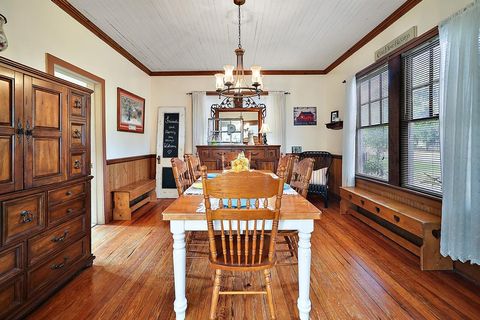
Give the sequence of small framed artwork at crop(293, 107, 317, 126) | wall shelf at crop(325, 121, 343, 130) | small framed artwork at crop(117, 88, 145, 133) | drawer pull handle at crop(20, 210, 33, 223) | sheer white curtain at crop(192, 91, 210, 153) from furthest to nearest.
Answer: small framed artwork at crop(293, 107, 317, 126) → sheer white curtain at crop(192, 91, 210, 153) → wall shelf at crop(325, 121, 343, 130) → small framed artwork at crop(117, 88, 145, 133) → drawer pull handle at crop(20, 210, 33, 223)

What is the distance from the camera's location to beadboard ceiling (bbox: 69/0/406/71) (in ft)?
9.42

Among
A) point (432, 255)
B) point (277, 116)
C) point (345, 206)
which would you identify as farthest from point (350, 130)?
point (432, 255)

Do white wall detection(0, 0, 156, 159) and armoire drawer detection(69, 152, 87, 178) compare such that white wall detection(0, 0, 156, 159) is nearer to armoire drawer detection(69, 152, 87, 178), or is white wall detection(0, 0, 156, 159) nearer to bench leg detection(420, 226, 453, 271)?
armoire drawer detection(69, 152, 87, 178)

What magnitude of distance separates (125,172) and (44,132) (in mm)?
2630

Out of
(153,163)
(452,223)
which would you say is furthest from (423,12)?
(153,163)

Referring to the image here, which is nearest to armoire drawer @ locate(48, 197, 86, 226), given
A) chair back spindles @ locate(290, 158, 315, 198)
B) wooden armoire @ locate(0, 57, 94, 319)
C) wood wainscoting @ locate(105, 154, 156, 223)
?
wooden armoire @ locate(0, 57, 94, 319)

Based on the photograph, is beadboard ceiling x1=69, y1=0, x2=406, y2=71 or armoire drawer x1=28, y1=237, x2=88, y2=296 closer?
armoire drawer x1=28, y1=237, x2=88, y2=296

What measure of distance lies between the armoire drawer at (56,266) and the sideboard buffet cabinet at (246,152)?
2.89 metres

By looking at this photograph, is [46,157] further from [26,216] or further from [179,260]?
[179,260]

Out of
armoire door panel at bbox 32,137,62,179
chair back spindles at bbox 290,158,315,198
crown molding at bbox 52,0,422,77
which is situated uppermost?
crown molding at bbox 52,0,422,77

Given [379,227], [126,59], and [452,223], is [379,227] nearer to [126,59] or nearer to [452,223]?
[452,223]

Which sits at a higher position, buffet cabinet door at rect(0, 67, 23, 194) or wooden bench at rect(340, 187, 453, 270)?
buffet cabinet door at rect(0, 67, 23, 194)

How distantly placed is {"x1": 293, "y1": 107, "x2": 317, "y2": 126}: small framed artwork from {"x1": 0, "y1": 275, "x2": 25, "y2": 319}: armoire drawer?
491 cm

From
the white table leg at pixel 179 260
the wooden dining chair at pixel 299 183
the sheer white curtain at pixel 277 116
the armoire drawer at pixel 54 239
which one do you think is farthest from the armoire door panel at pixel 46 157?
the sheer white curtain at pixel 277 116
